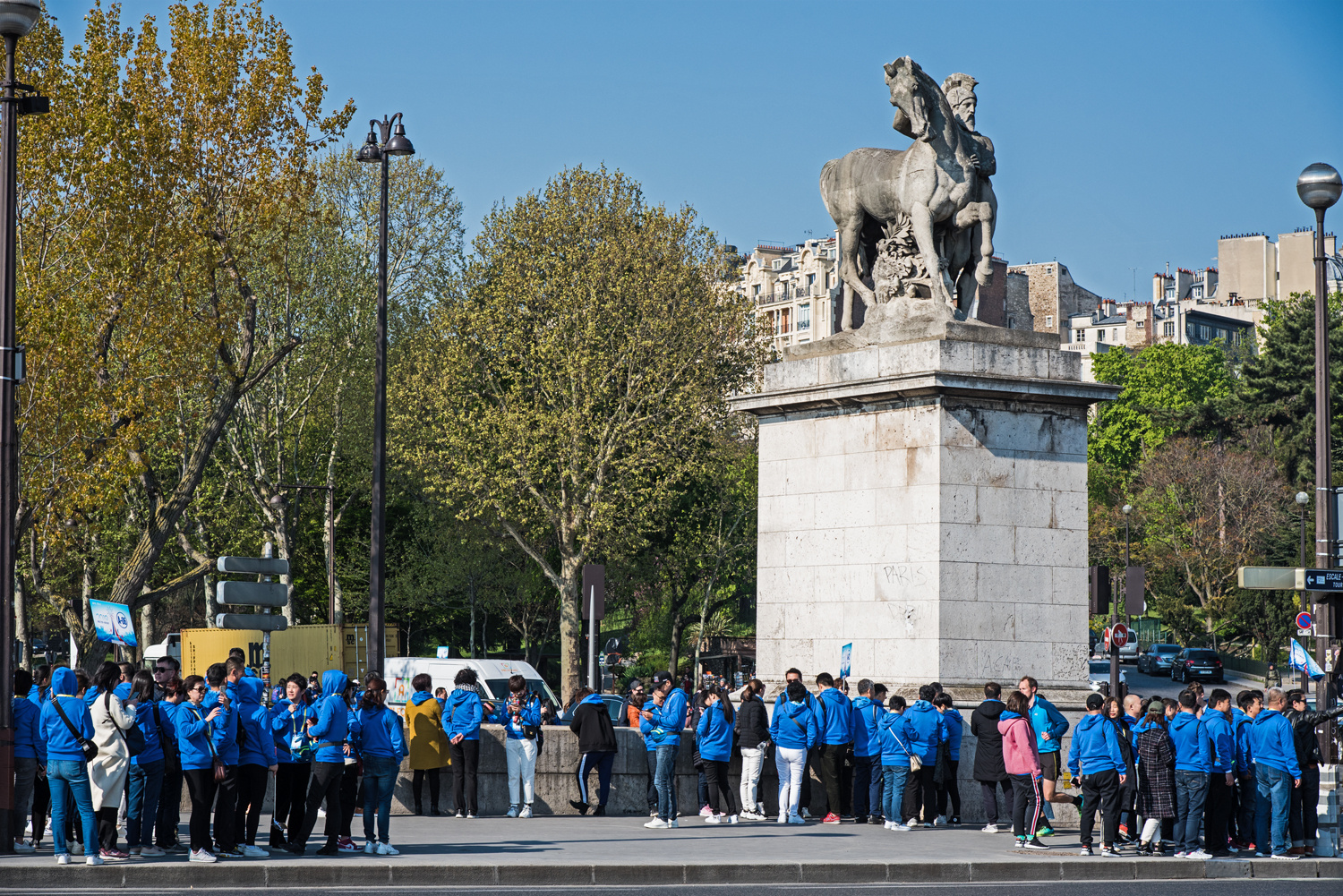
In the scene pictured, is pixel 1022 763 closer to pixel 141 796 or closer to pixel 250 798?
pixel 250 798

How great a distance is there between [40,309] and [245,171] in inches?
179

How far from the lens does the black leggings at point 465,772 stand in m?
18.3

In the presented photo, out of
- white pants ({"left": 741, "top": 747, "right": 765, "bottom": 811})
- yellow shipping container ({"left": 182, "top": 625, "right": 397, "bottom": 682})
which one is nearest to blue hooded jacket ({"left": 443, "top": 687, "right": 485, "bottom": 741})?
white pants ({"left": 741, "top": 747, "right": 765, "bottom": 811})

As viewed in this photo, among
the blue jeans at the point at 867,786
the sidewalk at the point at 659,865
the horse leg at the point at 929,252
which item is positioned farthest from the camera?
the blue jeans at the point at 867,786

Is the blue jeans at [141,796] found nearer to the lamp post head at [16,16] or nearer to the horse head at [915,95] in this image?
the lamp post head at [16,16]

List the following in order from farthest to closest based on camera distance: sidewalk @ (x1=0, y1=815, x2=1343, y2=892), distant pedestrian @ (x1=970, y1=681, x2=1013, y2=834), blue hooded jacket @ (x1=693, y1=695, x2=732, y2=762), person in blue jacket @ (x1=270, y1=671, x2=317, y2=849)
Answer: blue hooded jacket @ (x1=693, y1=695, x2=732, y2=762) < distant pedestrian @ (x1=970, y1=681, x2=1013, y2=834) < person in blue jacket @ (x1=270, y1=671, x2=317, y2=849) < sidewalk @ (x1=0, y1=815, x2=1343, y2=892)

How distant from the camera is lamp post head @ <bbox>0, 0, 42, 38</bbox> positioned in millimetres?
14695

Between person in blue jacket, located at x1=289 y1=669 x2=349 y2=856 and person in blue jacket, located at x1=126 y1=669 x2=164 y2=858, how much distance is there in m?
1.23

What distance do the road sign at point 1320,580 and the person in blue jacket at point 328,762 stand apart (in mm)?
9136


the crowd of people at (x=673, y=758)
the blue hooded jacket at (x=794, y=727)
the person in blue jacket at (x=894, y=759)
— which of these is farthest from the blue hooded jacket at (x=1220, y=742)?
the blue hooded jacket at (x=794, y=727)

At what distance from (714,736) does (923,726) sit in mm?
2476

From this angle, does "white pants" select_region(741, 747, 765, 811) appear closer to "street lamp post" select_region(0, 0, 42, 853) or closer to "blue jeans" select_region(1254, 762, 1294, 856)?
"blue jeans" select_region(1254, 762, 1294, 856)

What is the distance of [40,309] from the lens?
23.7 metres

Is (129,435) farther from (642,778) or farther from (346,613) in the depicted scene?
(346,613)
